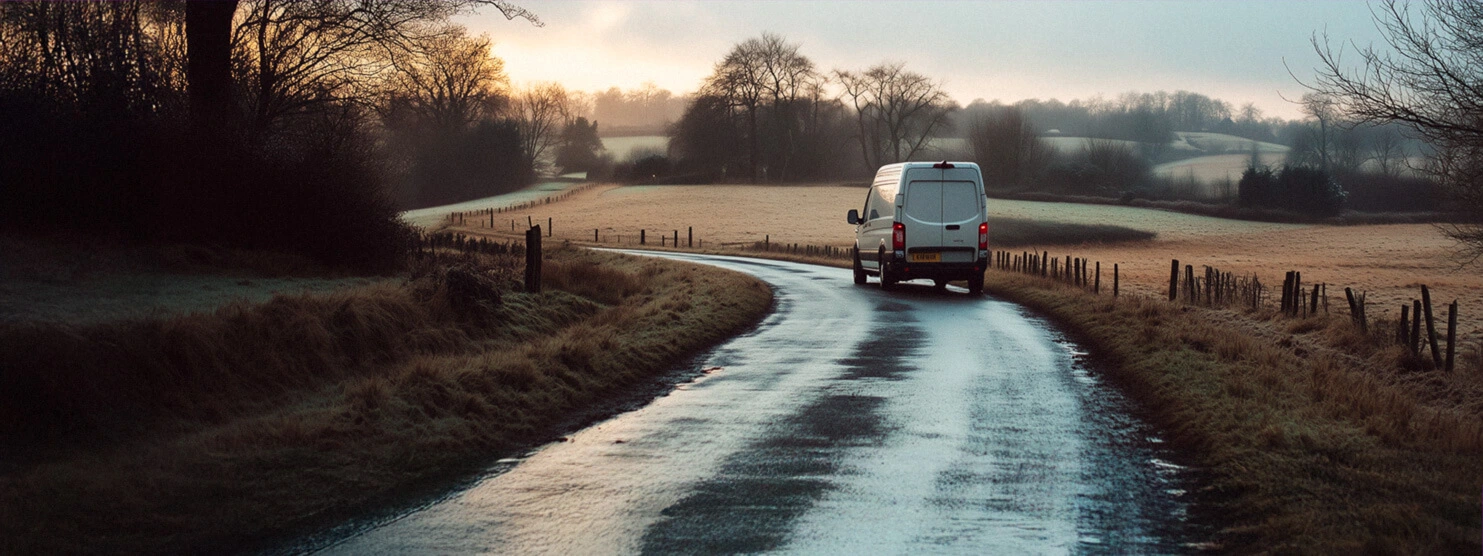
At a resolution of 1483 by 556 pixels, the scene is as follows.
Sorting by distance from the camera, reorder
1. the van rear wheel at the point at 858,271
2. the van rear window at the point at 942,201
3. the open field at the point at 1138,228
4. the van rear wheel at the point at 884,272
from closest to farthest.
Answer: the van rear window at the point at 942,201, the van rear wheel at the point at 884,272, the van rear wheel at the point at 858,271, the open field at the point at 1138,228

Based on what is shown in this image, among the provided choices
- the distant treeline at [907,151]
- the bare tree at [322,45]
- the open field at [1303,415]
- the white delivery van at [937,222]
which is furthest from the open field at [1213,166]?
the bare tree at [322,45]

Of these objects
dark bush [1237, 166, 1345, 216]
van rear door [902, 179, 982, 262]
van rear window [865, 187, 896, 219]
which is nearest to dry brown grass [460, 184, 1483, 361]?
dark bush [1237, 166, 1345, 216]

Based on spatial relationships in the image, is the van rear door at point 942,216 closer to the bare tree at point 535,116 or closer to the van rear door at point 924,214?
the van rear door at point 924,214

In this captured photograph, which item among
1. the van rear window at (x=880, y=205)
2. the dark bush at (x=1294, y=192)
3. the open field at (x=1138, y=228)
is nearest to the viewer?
the van rear window at (x=880, y=205)

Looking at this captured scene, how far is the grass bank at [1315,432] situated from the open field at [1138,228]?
1578cm

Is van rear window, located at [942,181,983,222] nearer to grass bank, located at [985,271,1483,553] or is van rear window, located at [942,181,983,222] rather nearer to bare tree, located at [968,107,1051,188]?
grass bank, located at [985,271,1483,553]

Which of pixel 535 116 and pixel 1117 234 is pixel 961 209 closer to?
pixel 1117 234

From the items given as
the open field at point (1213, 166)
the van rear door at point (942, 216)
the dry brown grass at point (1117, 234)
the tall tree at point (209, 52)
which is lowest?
the dry brown grass at point (1117, 234)

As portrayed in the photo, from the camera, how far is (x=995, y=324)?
1712 centimetres

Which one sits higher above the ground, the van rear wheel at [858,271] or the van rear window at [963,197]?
the van rear window at [963,197]

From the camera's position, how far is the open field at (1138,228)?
40375mm

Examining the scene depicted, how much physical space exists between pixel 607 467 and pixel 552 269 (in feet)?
41.3

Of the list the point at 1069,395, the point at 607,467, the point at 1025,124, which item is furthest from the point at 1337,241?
the point at 607,467

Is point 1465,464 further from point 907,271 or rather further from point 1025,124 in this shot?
point 1025,124
